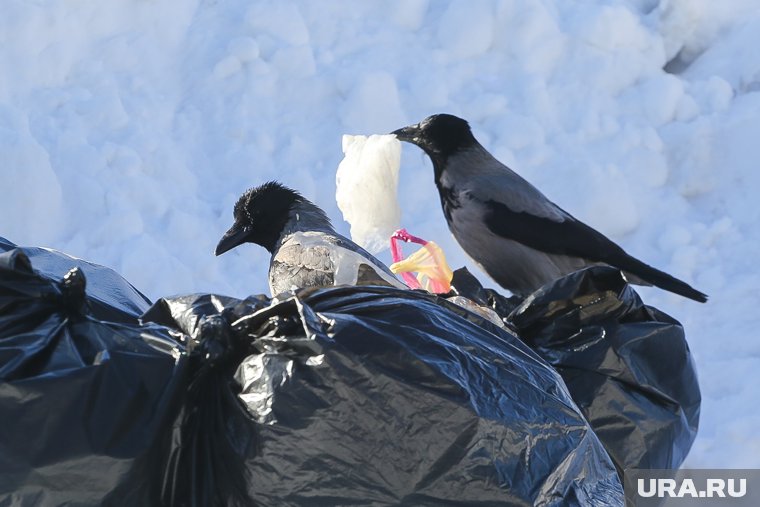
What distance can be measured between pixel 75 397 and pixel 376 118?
4569 millimetres

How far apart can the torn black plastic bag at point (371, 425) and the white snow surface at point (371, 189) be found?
166 centimetres

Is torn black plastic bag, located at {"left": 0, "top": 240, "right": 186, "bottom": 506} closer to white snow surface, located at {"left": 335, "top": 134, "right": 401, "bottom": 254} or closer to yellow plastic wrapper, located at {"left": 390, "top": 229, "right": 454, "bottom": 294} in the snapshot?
yellow plastic wrapper, located at {"left": 390, "top": 229, "right": 454, "bottom": 294}

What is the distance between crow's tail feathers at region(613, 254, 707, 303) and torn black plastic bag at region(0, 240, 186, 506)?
9.11 ft

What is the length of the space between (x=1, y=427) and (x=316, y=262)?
6.73 feet

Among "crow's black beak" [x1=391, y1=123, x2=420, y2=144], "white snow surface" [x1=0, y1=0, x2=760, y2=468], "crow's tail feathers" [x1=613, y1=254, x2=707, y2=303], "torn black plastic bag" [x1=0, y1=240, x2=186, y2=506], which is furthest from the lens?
"white snow surface" [x1=0, y1=0, x2=760, y2=468]

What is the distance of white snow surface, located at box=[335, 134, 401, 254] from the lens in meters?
3.37

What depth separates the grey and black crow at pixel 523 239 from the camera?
4270 mm

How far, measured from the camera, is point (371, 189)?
133 inches

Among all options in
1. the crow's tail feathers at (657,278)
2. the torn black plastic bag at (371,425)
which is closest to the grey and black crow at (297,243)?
the torn black plastic bag at (371,425)

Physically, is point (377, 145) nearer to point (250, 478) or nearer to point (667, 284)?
point (667, 284)

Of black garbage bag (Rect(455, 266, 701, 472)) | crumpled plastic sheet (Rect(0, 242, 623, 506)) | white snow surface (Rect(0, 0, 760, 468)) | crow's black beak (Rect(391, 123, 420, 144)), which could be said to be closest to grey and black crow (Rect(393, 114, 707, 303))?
crow's black beak (Rect(391, 123, 420, 144))

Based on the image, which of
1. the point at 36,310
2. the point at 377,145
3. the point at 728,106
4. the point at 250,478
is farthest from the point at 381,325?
the point at 728,106

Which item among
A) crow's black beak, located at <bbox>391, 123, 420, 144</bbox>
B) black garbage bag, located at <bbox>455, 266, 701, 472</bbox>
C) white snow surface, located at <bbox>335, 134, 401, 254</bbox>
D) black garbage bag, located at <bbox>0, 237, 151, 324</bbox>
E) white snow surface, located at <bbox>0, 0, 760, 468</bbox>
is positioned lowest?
black garbage bag, located at <bbox>0, 237, 151, 324</bbox>

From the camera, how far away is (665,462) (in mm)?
2254
